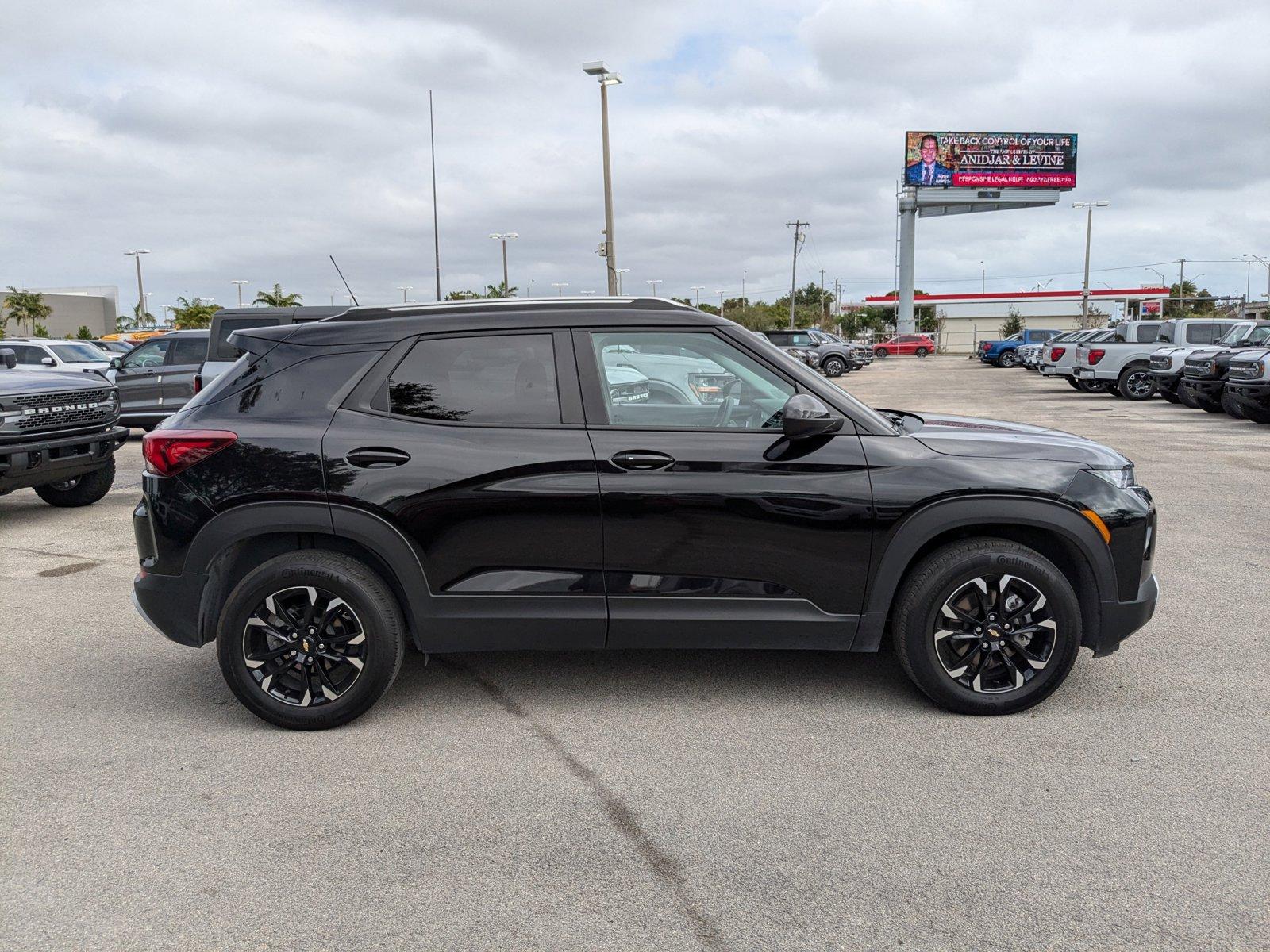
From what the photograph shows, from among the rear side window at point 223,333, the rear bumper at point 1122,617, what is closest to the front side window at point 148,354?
the rear side window at point 223,333

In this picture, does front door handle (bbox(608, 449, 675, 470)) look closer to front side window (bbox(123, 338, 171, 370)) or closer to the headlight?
the headlight

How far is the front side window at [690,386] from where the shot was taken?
423 cm

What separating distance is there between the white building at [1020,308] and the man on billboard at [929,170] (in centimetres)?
2136

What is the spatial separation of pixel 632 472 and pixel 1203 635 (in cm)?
329

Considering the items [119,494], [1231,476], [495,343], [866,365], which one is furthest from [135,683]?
[866,365]

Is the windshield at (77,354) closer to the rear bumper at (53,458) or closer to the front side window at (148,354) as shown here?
the front side window at (148,354)

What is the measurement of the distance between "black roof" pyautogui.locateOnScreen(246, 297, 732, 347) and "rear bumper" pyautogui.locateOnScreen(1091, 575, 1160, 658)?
1.96 meters

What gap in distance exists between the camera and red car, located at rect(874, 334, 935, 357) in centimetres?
6650

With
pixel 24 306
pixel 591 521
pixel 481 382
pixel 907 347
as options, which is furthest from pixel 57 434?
pixel 24 306

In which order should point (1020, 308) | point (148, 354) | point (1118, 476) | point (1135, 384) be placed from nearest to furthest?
point (1118, 476) → point (148, 354) → point (1135, 384) → point (1020, 308)

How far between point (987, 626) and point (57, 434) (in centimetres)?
800

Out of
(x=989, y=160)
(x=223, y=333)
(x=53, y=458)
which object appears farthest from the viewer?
(x=989, y=160)

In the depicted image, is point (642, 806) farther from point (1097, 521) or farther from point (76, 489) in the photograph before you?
point (76, 489)

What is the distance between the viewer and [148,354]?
1616cm
